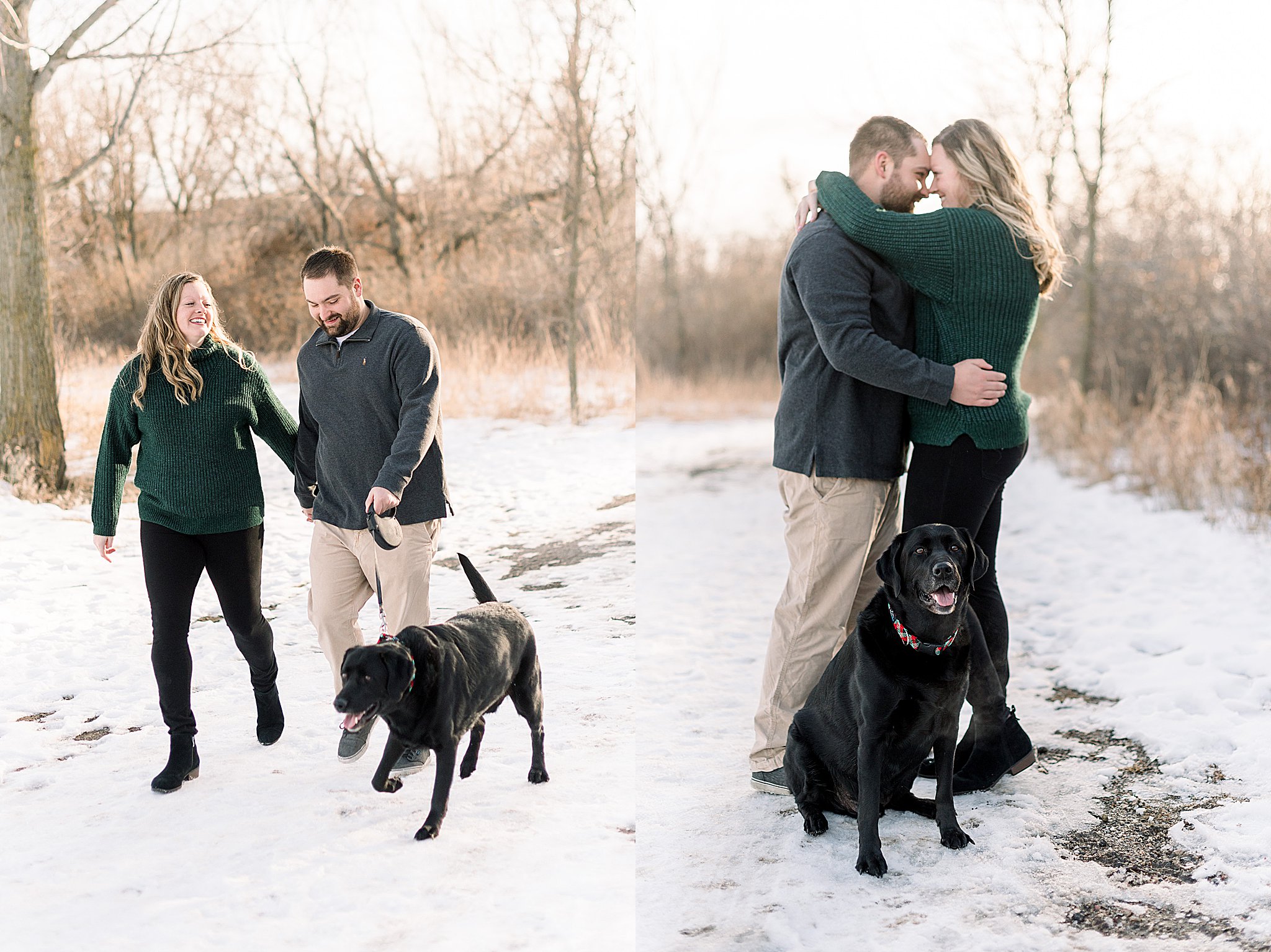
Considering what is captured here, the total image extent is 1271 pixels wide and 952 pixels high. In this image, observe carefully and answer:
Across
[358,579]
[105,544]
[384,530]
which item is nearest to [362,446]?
[384,530]

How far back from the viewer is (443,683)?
2189 millimetres

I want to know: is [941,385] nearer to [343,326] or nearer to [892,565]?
[892,565]

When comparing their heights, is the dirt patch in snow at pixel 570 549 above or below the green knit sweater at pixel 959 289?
below

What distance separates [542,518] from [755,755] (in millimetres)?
2390

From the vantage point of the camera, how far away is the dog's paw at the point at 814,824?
2480mm

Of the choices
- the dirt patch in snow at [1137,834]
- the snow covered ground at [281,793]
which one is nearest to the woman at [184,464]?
the snow covered ground at [281,793]

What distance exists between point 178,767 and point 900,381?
7.08ft

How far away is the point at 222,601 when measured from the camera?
9.53 feet

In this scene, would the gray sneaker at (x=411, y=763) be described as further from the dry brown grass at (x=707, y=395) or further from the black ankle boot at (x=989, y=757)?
the dry brown grass at (x=707, y=395)

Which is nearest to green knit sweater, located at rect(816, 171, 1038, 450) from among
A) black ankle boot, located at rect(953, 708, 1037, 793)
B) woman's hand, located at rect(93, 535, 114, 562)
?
black ankle boot, located at rect(953, 708, 1037, 793)

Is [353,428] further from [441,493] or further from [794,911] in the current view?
[794,911]

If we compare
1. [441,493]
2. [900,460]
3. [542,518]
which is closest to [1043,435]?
[542,518]

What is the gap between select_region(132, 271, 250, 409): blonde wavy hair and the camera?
2.67 metres

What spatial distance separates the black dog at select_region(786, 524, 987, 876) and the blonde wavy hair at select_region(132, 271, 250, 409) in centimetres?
183
